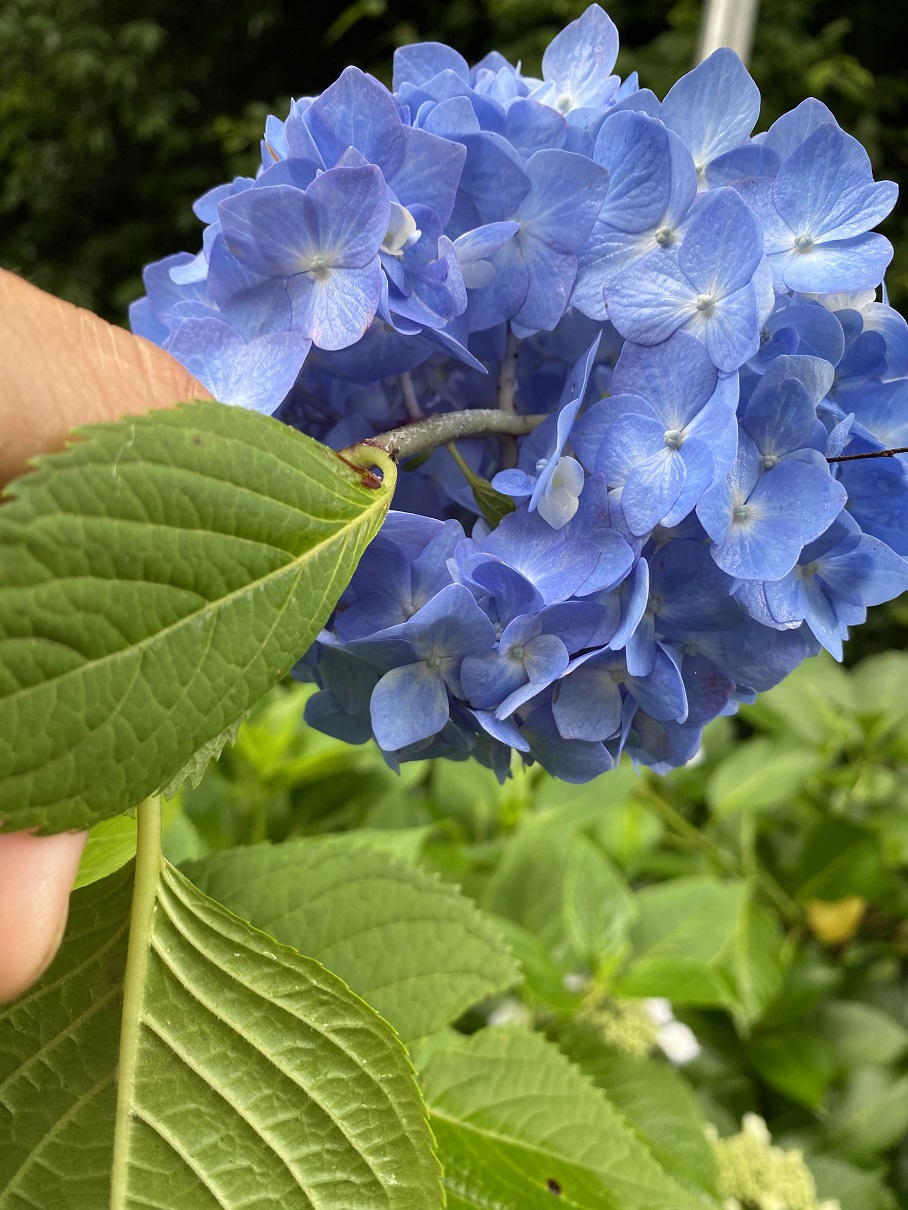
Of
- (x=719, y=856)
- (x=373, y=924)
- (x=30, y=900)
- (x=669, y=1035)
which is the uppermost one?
(x=30, y=900)

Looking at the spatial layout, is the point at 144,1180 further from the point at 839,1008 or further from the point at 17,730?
the point at 839,1008

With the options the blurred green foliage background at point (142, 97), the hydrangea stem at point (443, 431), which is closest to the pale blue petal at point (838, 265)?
the hydrangea stem at point (443, 431)

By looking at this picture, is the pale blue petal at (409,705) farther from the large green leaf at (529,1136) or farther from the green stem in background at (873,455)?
the large green leaf at (529,1136)

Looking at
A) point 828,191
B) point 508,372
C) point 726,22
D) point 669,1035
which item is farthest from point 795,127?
point 726,22

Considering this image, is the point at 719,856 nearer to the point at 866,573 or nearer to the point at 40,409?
the point at 866,573

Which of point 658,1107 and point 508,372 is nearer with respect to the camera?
point 508,372

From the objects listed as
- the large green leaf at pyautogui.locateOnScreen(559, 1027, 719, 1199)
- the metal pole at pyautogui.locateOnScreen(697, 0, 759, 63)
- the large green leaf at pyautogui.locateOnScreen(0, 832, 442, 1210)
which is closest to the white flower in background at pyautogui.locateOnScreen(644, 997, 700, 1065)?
the large green leaf at pyautogui.locateOnScreen(559, 1027, 719, 1199)

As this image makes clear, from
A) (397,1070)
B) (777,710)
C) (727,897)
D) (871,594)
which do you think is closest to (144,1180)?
(397,1070)
